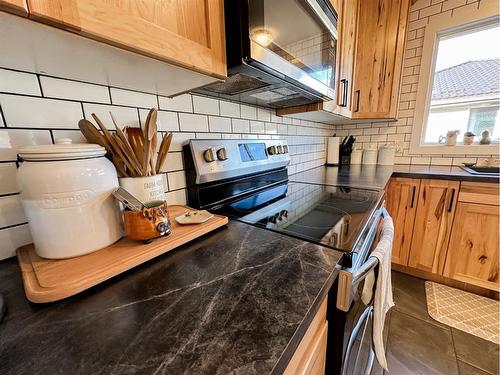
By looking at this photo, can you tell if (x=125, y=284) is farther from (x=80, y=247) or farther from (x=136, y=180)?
(x=136, y=180)

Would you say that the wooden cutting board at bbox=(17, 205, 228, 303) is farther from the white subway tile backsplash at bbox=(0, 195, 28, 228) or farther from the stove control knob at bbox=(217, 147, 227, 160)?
the stove control knob at bbox=(217, 147, 227, 160)

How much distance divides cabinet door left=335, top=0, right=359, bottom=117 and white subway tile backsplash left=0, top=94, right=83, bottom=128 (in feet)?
4.61

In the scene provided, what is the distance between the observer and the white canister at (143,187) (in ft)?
1.83

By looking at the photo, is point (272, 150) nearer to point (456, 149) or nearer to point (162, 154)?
point (162, 154)

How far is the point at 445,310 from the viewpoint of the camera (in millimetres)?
1396

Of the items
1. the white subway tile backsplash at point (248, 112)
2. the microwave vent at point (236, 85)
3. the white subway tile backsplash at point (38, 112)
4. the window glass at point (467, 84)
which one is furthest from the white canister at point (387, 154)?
the white subway tile backsplash at point (38, 112)

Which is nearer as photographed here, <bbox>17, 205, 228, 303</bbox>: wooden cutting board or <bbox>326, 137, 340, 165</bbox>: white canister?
<bbox>17, 205, 228, 303</bbox>: wooden cutting board

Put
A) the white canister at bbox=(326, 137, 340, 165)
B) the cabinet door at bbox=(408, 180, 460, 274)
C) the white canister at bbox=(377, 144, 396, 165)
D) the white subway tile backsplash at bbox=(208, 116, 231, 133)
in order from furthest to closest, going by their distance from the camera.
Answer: the white canister at bbox=(326, 137, 340, 165), the white canister at bbox=(377, 144, 396, 165), the cabinet door at bbox=(408, 180, 460, 274), the white subway tile backsplash at bbox=(208, 116, 231, 133)

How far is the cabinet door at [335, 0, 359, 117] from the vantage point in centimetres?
130

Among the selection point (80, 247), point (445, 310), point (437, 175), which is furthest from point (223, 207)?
point (445, 310)

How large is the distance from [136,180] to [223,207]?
0.39 m

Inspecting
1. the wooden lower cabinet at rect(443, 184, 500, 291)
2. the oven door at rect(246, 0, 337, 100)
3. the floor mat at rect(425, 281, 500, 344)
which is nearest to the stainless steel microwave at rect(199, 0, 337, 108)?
the oven door at rect(246, 0, 337, 100)

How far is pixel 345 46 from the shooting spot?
1.41m

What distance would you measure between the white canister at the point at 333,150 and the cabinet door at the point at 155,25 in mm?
1814
